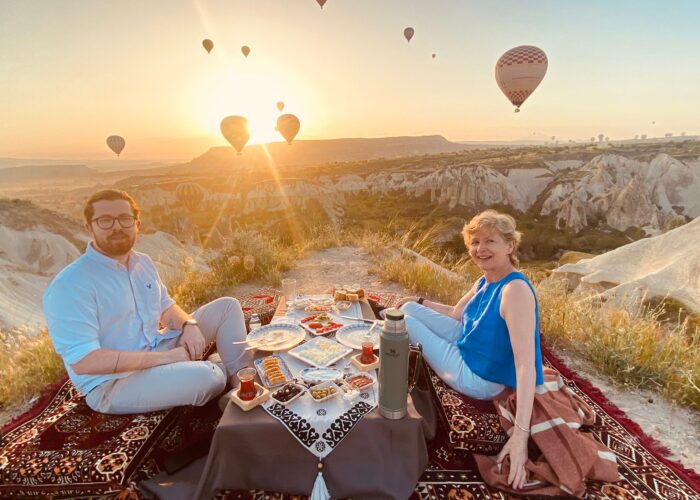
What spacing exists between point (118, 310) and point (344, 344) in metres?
1.55

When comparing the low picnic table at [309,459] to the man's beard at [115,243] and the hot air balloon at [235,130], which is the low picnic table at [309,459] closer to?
the man's beard at [115,243]

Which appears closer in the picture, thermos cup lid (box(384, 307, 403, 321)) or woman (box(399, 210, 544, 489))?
thermos cup lid (box(384, 307, 403, 321))

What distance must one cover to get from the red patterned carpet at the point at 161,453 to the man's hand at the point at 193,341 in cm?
39

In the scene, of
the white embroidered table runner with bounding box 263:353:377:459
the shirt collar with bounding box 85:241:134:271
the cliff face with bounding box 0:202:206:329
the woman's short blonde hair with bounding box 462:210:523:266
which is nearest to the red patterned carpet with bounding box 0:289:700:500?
the white embroidered table runner with bounding box 263:353:377:459

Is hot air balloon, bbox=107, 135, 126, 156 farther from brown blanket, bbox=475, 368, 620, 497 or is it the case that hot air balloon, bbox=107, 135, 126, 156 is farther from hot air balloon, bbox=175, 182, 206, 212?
brown blanket, bbox=475, 368, 620, 497

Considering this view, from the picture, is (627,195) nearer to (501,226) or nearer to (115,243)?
(501,226)

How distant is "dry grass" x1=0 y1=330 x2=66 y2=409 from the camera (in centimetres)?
298

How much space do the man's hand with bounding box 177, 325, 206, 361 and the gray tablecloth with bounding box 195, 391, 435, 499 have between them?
0.89m

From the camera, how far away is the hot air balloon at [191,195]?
3020cm

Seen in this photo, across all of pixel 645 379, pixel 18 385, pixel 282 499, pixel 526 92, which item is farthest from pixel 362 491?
pixel 526 92

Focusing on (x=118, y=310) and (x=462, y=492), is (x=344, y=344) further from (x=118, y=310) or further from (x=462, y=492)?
(x=118, y=310)

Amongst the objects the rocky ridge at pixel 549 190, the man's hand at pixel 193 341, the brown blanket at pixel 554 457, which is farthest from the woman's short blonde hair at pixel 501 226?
the rocky ridge at pixel 549 190

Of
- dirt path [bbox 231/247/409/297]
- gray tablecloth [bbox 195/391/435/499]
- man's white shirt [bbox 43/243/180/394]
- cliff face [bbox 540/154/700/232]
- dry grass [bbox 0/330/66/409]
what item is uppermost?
man's white shirt [bbox 43/243/180/394]

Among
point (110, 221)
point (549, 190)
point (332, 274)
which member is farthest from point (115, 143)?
point (549, 190)
